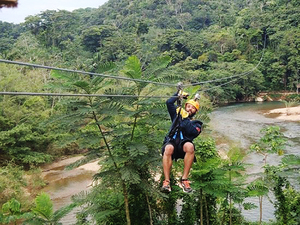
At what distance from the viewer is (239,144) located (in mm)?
20016

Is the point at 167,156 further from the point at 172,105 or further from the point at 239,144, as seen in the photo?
the point at 239,144

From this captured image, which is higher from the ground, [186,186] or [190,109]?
[190,109]

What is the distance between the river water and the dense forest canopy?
1.15m

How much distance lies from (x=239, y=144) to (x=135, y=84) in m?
15.5

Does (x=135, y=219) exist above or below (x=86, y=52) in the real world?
below

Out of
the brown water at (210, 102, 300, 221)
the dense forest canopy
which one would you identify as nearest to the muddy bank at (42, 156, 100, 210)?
the dense forest canopy

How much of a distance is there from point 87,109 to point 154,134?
1402mm

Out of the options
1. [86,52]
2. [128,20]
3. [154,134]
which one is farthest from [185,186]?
[128,20]

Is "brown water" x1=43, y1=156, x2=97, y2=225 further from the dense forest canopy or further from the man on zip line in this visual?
the man on zip line

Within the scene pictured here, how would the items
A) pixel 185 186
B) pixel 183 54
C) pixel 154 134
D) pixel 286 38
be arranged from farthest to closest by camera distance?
pixel 183 54 → pixel 286 38 → pixel 154 134 → pixel 185 186

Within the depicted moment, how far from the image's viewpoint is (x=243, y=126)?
1023 inches

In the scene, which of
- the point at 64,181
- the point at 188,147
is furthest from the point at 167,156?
the point at 64,181

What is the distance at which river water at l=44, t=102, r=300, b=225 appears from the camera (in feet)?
45.1

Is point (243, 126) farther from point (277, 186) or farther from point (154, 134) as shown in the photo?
point (154, 134)
